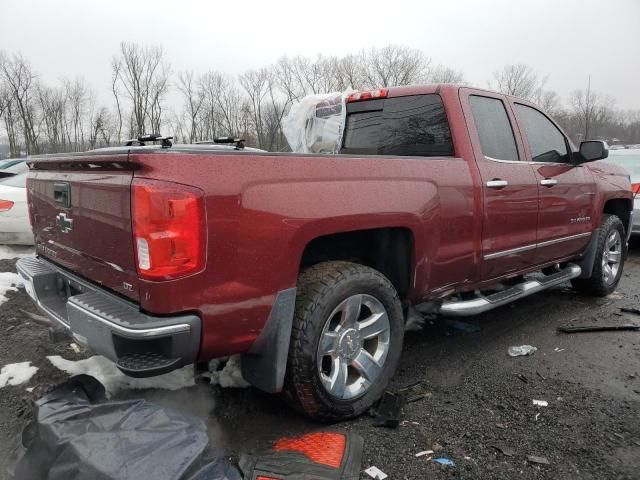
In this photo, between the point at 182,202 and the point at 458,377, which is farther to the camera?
the point at 458,377

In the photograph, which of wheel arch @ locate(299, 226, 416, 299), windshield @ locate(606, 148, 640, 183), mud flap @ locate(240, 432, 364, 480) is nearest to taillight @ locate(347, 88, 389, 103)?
wheel arch @ locate(299, 226, 416, 299)

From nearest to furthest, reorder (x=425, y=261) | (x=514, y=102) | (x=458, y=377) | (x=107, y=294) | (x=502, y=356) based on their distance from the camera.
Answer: (x=107, y=294) → (x=425, y=261) → (x=458, y=377) → (x=502, y=356) → (x=514, y=102)

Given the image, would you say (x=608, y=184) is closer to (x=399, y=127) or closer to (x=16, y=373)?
(x=399, y=127)

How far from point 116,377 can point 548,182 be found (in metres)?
3.60

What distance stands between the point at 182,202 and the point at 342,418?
1510 mm

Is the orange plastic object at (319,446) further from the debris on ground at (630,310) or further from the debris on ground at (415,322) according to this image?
the debris on ground at (630,310)

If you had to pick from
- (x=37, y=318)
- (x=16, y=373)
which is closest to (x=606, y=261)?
(x=16, y=373)

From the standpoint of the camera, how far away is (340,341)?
257 cm

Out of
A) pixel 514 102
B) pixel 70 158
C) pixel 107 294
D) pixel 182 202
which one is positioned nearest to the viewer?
pixel 182 202

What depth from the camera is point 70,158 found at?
93.3 inches

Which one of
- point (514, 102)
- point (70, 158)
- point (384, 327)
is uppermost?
point (514, 102)

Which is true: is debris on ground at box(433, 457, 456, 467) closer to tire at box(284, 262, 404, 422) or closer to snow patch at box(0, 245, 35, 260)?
tire at box(284, 262, 404, 422)

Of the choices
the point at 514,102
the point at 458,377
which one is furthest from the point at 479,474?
the point at 514,102

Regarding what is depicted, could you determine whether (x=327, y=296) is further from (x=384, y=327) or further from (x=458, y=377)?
(x=458, y=377)
